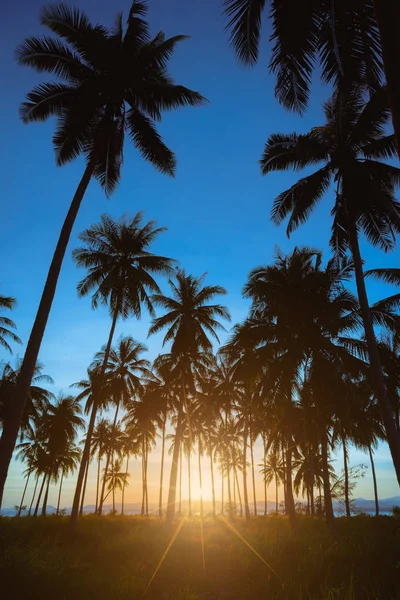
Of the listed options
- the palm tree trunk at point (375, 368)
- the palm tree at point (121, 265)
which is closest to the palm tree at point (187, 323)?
the palm tree at point (121, 265)

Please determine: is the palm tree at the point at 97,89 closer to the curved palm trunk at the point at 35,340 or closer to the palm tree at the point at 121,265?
the curved palm trunk at the point at 35,340

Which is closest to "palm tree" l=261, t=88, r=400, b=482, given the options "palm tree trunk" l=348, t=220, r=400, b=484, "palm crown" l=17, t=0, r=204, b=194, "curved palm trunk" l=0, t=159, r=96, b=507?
"palm tree trunk" l=348, t=220, r=400, b=484

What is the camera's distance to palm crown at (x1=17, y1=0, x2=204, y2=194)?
10820 mm

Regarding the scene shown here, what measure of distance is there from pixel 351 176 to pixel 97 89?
9145 mm

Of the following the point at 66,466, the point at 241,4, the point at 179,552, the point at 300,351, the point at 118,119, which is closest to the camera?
the point at 241,4

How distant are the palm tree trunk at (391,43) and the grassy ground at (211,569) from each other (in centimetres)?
826

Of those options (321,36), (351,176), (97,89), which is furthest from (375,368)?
(97,89)

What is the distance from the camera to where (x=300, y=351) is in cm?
1719

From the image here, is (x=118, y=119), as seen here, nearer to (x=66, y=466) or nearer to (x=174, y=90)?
(x=174, y=90)

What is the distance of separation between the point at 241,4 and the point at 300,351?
A: 551 inches

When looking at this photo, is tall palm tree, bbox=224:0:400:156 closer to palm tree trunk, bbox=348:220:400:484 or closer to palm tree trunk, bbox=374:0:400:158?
palm tree trunk, bbox=374:0:400:158

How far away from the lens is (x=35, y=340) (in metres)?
8.69

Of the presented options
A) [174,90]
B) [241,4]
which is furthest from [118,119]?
[241,4]

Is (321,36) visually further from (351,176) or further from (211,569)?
(211,569)
